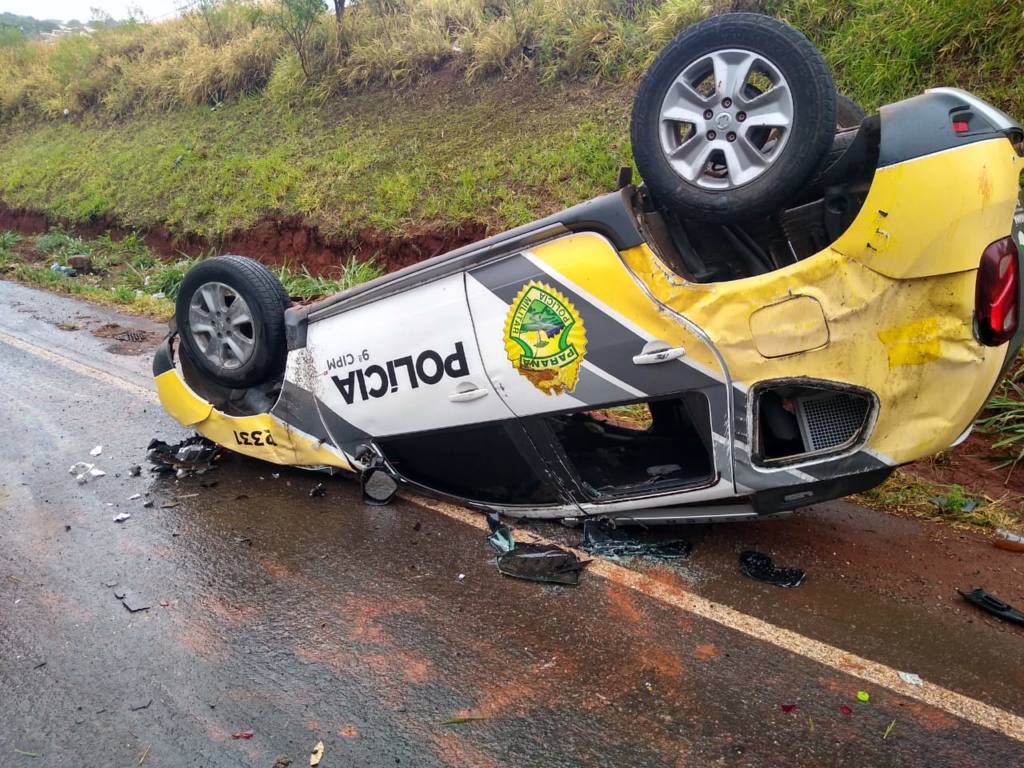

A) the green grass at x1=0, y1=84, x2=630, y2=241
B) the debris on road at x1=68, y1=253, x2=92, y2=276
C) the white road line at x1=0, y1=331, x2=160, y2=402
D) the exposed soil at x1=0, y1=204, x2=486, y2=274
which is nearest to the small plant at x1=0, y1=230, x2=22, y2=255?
the green grass at x1=0, y1=84, x2=630, y2=241

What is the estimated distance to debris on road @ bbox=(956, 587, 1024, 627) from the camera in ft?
10.1

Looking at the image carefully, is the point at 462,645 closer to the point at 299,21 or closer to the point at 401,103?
the point at 401,103

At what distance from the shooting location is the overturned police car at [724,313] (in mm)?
2711

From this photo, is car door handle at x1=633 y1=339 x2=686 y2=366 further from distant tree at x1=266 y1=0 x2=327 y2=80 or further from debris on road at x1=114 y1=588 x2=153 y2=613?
distant tree at x1=266 y1=0 x2=327 y2=80

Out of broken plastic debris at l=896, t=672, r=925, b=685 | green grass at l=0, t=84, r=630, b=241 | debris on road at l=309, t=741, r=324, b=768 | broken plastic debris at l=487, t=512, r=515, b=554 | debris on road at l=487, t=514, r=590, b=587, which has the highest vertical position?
green grass at l=0, t=84, r=630, b=241

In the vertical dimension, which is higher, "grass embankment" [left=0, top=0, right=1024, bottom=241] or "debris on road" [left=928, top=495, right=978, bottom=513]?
"grass embankment" [left=0, top=0, right=1024, bottom=241]

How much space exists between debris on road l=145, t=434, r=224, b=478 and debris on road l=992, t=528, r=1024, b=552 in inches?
169

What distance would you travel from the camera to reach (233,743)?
2615 mm

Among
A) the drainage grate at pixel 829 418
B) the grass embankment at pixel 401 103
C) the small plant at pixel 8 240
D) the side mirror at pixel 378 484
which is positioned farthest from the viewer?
the small plant at pixel 8 240

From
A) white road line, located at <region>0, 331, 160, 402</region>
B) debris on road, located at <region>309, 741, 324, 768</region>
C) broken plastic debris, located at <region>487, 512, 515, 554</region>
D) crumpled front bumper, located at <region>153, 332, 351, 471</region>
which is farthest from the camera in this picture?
white road line, located at <region>0, 331, 160, 402</region>

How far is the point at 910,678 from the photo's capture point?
2766 mm

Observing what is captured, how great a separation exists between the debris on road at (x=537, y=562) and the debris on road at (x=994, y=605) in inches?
62.0

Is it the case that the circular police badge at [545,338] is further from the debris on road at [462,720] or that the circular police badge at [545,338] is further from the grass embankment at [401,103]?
the grass embankment at [401,103]

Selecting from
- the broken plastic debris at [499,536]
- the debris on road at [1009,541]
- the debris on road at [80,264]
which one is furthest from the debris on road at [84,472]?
the debris on road at [80,264]
